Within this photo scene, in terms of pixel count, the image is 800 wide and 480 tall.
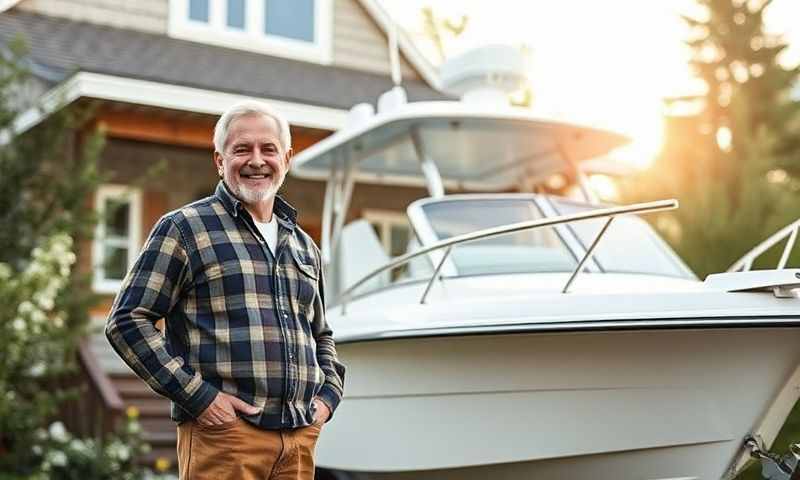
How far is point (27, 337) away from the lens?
7.62 m

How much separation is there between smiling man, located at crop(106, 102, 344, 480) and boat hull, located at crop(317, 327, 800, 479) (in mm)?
1513

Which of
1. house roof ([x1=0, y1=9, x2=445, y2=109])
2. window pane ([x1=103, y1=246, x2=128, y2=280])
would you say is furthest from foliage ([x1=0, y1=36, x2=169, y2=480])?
window pane ([x1=103, y1=246, x2=128, y2=280])

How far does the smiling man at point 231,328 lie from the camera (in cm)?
287

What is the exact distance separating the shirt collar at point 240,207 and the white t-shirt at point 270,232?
0.03 m

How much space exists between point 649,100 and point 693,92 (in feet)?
2.76

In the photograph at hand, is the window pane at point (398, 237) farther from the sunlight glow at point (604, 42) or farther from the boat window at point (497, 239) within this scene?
the sunlight glow at point (604, 42)

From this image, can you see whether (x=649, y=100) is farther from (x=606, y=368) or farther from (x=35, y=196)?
(x=606, y=368)

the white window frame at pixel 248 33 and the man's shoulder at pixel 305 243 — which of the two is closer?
the man's shoulder at pixel 305 243

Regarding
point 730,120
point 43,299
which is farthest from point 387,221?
point 730,120

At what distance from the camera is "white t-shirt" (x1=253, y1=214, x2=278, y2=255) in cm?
309

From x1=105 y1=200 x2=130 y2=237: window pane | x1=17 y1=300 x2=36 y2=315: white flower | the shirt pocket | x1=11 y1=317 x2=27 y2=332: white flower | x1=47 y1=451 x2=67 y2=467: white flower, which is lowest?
x1=47 y1=451 x2=67 y2=467: white flower

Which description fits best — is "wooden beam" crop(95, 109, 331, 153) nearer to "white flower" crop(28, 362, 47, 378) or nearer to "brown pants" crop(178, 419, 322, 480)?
"white flower" crop(28, 362, 47, 378)

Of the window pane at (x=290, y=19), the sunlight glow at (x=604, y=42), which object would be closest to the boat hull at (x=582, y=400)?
the window pane at (x=290, y=19)

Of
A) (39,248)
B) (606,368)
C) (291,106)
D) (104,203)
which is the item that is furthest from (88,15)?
(606,368)
